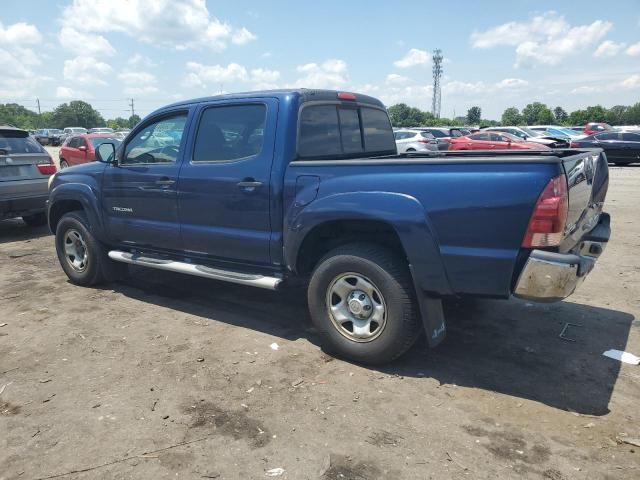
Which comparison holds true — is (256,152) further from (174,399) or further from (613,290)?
(613,290)

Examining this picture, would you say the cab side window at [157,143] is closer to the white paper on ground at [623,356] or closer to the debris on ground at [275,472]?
the debris on ground at [275,472]

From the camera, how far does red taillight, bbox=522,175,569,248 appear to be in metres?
2.96

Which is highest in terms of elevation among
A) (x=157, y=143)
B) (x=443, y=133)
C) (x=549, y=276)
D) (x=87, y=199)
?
(x=157, y=143)

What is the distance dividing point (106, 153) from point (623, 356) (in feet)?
16.9

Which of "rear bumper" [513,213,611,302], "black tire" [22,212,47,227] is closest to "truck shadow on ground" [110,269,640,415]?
"rear bumper" [513,213,611,302]

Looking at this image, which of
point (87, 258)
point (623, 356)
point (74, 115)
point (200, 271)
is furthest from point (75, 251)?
point (74, 115)

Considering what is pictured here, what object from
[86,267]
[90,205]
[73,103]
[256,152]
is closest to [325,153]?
[256,152]

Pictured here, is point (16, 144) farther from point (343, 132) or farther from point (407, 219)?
point (407, 219)

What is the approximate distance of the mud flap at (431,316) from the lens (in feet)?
11.5

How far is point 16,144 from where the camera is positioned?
28.6ft

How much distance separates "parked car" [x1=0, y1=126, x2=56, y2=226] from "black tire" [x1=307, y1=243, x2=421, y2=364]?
6.63 meters

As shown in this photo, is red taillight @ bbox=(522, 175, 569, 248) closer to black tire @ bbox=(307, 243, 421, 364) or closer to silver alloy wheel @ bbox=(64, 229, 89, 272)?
black tire @ bbox=(307, 243, 421, 364)

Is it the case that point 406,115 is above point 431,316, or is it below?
above

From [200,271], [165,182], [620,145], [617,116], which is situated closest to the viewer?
[200,271]
